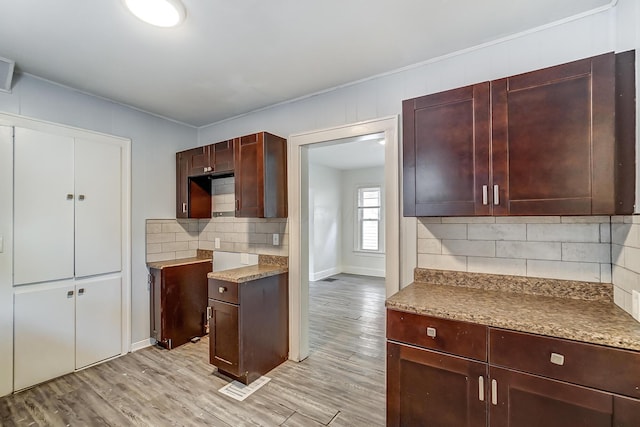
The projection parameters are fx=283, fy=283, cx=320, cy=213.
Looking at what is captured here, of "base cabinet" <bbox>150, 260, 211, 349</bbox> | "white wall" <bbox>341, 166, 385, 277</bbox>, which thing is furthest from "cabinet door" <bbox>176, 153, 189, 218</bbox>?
"white wall" <bbox>341, 166, 385, 277</bbox>

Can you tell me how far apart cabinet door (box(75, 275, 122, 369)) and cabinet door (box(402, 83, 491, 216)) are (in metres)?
2.97

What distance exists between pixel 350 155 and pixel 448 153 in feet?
13.0

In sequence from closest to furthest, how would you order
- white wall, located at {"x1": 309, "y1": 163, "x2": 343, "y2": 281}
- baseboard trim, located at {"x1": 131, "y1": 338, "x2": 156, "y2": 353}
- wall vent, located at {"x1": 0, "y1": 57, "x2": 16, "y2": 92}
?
wall vent, located at {"x1": 0, "y1": 57, "x2": 16, "y2": 92}
baseboard trim, located at {"x1": 131, "y1": 338, "x2": 156, "y2": 353}
white wall, located at {"x1": 309, "y1": 163, "x2": 343, "y2": 281}

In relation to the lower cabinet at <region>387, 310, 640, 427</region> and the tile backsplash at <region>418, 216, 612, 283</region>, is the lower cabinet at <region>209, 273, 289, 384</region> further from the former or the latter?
the tile backsplash at <region>418, 216, 612, 283</region>

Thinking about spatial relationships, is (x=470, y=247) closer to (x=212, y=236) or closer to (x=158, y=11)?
(x=158, y=11)

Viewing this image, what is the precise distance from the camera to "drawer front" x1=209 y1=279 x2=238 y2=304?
2.39 m

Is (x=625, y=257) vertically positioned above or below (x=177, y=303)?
above

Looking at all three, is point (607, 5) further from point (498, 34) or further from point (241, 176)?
point (241, 176)

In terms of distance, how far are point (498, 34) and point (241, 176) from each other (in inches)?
91.1

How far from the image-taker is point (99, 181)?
2.80 m

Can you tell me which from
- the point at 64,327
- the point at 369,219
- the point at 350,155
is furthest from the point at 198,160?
the point at 369,219

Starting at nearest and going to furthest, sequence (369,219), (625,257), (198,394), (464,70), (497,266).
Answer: (625,257) → (497,266) → (464,70) → (198,394) → (369,219)

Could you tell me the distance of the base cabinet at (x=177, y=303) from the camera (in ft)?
9.86

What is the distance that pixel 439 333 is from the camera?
4.82 ft
